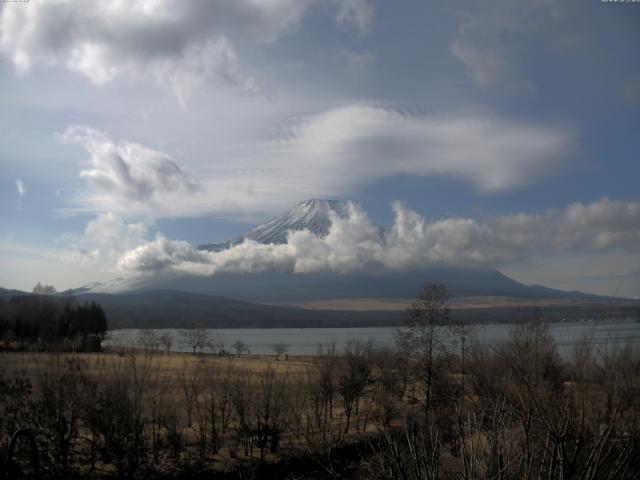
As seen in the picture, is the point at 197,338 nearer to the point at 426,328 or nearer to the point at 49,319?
the point at 49,319

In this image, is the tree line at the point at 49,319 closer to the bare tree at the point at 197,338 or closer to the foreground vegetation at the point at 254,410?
the bare tree at the point at 197,338

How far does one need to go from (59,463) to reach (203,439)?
6820 millimetres

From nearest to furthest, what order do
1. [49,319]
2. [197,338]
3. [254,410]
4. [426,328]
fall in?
[254,410] → [426,328] → [49,319] → [197,338]

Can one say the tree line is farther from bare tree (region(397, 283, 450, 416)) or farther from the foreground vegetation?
bare tree (region(397, 283, 450, 416))

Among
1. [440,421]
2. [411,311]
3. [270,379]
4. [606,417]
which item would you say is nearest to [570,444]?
[606,417]

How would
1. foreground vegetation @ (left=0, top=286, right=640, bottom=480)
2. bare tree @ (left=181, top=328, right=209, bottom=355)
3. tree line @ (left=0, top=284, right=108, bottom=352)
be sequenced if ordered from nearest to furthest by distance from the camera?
1. foreground vegetation @ (left=0, top=286, right=640, bottom=480)
2. tree line @ (left=0, top=284, right=108, bottom=352)
3. bare tree @ (left=181, top=328, right=209, bottom=355)

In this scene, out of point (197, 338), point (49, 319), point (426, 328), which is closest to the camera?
point (426, 328)

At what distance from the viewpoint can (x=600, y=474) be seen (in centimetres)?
753

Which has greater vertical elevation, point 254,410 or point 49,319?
point 49,319

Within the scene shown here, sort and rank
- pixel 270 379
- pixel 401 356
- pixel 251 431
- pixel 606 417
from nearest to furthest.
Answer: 1. pixel 606 417
2. pixel 251 431
3. pixel 270 379
4. pixel 401 356

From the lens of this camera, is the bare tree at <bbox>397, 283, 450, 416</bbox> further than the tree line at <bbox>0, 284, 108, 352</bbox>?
No

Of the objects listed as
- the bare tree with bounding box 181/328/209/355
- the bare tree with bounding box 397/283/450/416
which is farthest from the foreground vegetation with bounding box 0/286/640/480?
the bare tree with bounding box 181/328/209/355

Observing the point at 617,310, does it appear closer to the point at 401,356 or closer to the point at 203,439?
the point at 203,439

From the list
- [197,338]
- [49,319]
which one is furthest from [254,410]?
[197,338]
